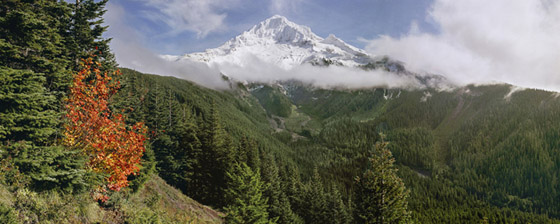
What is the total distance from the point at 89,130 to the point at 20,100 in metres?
4.26

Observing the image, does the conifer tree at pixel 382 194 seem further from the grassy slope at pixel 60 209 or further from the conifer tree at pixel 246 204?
the grassy slope at pixel 60 209

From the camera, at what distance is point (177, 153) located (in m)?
46.2

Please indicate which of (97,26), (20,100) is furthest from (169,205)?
(97,26)

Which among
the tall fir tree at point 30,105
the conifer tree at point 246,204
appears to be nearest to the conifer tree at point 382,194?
the conifer tree at point 246,204

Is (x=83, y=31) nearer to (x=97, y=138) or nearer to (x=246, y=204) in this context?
(x=97, y=138)

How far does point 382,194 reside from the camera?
81.5ft

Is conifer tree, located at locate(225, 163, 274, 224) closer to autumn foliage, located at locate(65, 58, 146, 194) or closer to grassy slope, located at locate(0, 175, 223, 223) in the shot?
grassy slope, located at locate(0, 175, 223, 223)

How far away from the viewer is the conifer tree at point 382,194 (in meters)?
24.6

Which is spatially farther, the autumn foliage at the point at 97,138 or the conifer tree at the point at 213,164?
the conifer tree at the point at 213,164

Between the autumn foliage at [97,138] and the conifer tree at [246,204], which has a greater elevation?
the autumn foliage at [97,138]

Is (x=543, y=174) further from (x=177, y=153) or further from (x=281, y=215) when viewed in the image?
(x=177, y=153)

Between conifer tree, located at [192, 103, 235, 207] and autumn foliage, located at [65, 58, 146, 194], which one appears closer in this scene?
autumn foliage, located at [65, 58, 146, 194]

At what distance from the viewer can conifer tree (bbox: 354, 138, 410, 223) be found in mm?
24609

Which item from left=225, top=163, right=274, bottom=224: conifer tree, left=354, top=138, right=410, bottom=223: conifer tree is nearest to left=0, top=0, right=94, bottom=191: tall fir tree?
left=225, top=163, right=274, bottom=224: conifer tree
